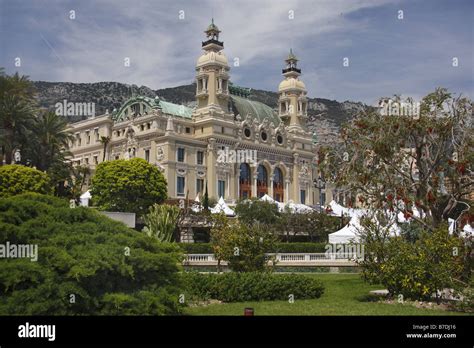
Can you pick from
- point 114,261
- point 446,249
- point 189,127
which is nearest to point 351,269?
point 446,249

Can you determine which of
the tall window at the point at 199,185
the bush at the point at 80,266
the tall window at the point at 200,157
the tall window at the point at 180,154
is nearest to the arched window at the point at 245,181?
the tall window at the point at 199,185

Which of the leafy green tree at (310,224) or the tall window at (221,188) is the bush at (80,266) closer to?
the leafy green tree at (310,224)

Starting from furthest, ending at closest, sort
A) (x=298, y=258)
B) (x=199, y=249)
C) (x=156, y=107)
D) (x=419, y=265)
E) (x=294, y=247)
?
(x=156, y=107), (x=294, y=247), (x=199, y=249), (x=298, y=258), (x=419, y=265)

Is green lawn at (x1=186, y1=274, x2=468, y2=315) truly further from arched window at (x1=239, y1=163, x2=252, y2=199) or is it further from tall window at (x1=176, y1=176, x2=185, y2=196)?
arched window at (x1=239, y1=163, x2=252, y2=199)

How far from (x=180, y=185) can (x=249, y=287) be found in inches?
2348

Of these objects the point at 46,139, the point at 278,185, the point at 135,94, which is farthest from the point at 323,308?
the point at 135,94

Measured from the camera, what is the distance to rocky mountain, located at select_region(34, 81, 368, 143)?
68.3 meters

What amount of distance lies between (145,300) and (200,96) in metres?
73.2

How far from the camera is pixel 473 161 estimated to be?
19938mm

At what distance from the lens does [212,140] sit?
8069 cm

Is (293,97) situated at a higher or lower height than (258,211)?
higher

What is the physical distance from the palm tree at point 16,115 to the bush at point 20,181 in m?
1.56

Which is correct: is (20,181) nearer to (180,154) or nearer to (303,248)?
(303,248)
